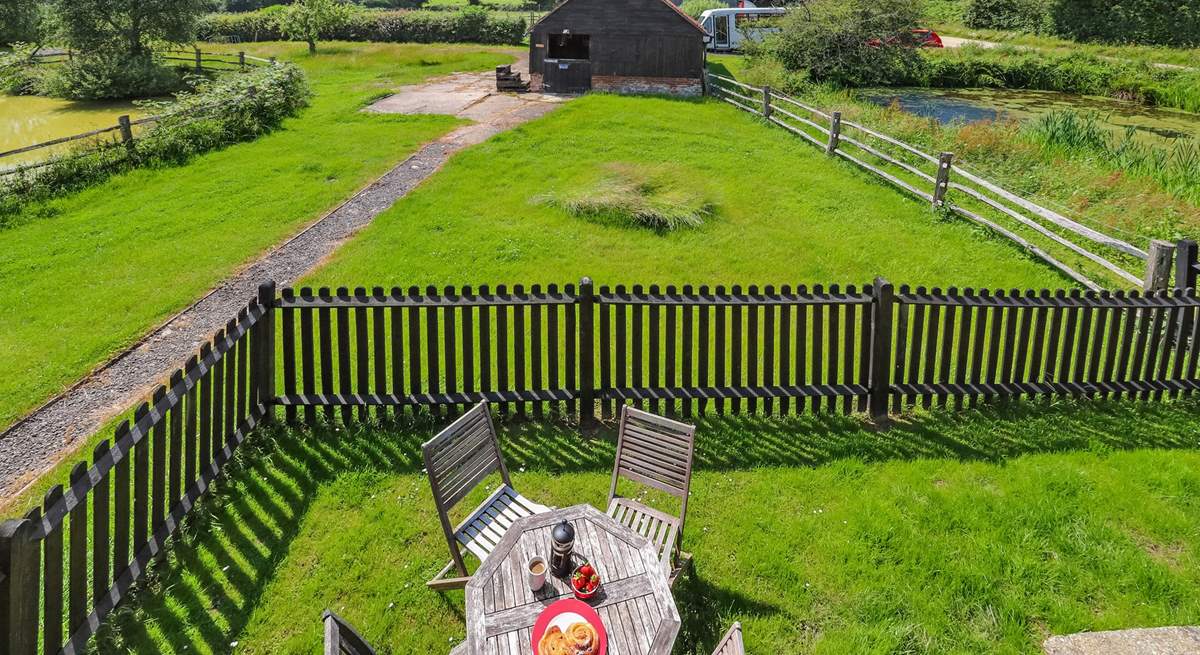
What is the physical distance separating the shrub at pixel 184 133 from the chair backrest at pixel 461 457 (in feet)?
45.6

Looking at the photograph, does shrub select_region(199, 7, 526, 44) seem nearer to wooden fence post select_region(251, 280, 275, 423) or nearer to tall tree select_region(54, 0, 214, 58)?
tall tree select_region(54, 0, 214, 58)

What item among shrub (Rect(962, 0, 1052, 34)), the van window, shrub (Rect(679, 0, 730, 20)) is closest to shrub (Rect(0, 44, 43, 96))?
the van window

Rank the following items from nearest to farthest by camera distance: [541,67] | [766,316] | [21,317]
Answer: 1. [766,316]
2. [21,317]
3. [541,67]

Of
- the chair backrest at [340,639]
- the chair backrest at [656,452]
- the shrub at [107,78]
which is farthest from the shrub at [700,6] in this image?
the chair backrest at [340,639]

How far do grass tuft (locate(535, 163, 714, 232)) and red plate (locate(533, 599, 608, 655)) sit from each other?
10411 mm

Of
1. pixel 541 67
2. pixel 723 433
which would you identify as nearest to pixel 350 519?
pixel 723 433

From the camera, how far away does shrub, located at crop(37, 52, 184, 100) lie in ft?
108

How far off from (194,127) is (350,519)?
1801cm

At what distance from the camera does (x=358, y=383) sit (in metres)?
7.12

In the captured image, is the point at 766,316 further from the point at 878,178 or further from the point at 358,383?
the point at 878,178

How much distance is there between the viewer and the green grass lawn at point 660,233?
38.3 feet

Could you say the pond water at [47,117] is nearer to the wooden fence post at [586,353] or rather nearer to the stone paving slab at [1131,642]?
the wooden fence post at [586,353]

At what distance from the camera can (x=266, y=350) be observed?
6816mm

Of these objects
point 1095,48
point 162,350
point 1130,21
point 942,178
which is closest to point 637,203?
point 942,178
